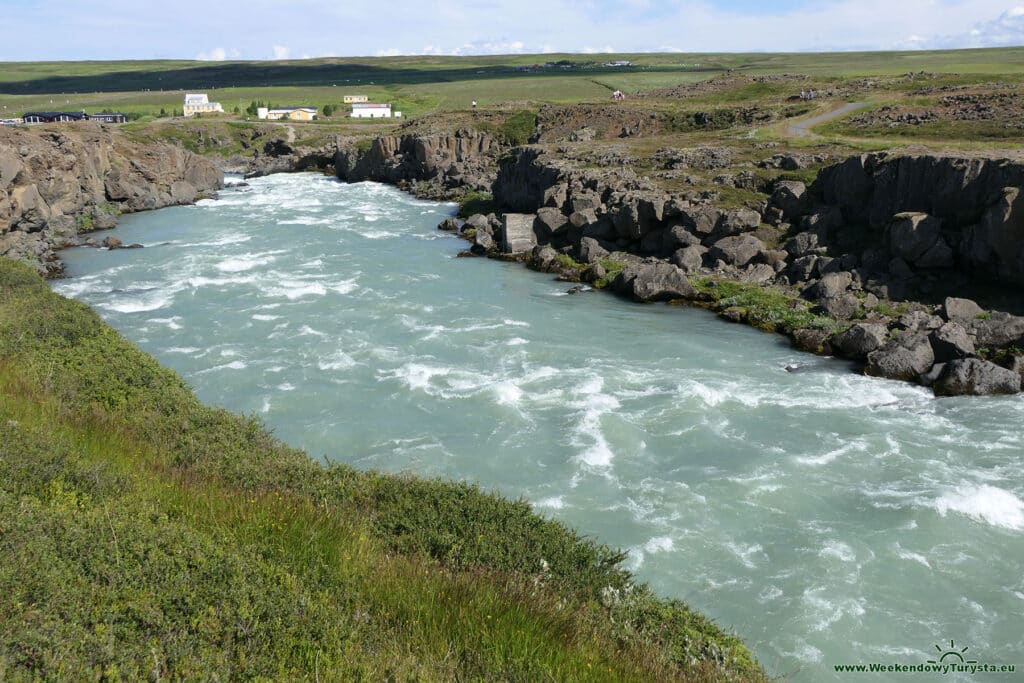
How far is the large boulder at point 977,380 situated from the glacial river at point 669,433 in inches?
22.2

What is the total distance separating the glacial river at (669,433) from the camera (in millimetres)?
14664

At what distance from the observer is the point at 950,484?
1870 cm

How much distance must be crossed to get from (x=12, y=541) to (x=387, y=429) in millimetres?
14004

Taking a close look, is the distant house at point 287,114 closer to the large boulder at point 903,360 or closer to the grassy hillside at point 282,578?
the large boulder at point 903,360

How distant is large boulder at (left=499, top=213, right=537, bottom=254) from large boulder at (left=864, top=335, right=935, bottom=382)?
24.3m

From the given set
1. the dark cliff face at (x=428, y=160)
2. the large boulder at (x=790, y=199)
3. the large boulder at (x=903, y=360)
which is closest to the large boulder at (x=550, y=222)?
the large boulder at (x=790, y=199)

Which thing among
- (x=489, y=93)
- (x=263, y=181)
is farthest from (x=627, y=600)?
(x=489, y=93)

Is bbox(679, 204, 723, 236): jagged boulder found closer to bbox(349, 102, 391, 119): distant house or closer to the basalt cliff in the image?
the basalt cliff

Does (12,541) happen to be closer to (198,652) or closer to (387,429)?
(198,652)

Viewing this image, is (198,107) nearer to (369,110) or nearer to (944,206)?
(369,110)

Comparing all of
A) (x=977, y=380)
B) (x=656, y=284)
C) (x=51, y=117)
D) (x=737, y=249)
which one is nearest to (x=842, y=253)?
(x=737, y=249)

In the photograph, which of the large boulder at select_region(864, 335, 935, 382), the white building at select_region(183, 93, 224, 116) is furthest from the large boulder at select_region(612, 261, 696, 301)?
the white building at select_region(183, 93, 224, 116)

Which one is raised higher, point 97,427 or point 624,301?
point 97,427

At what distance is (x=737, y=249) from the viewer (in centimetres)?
3869
